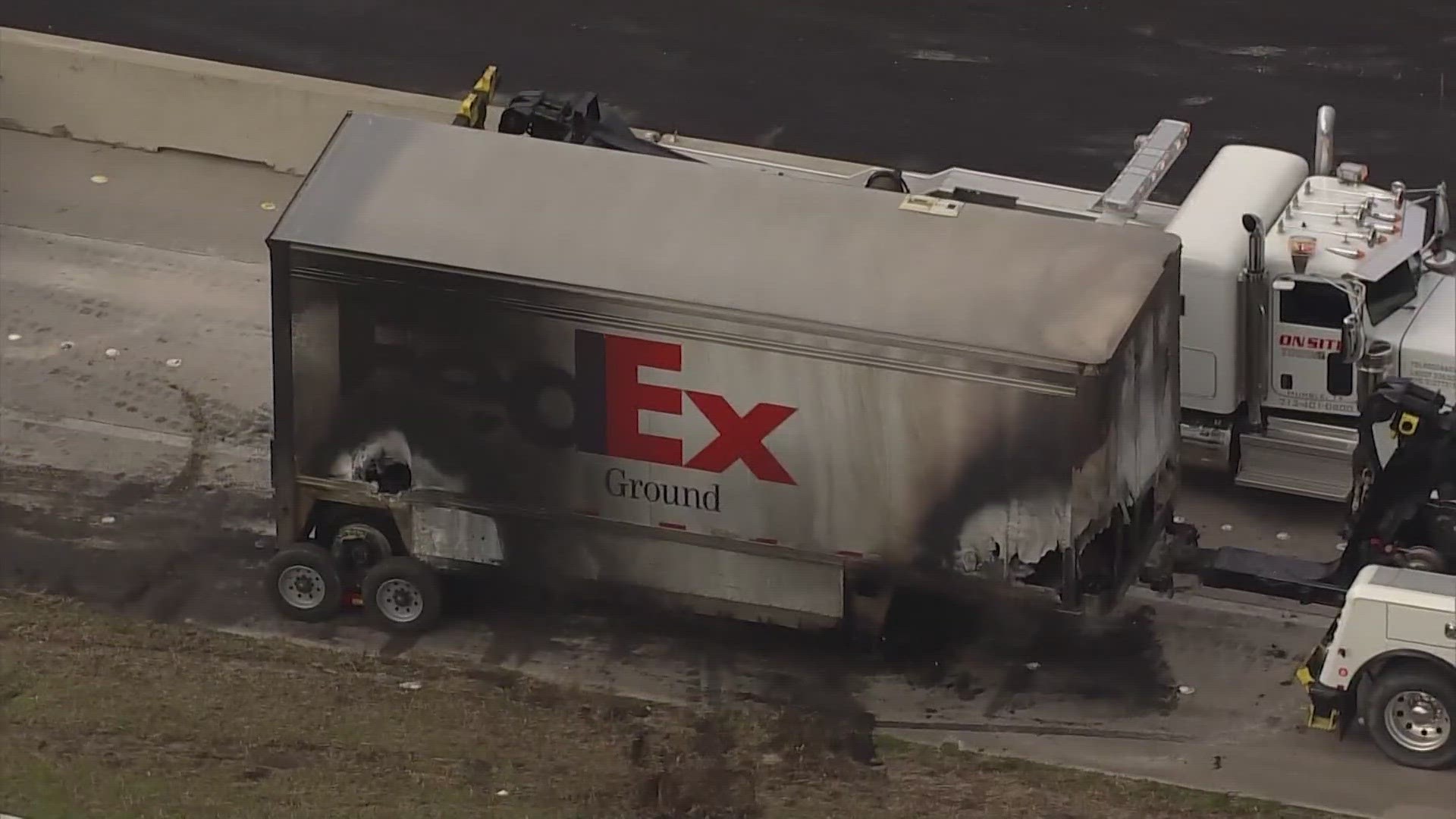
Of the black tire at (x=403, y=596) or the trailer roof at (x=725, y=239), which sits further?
the black tire at (x=403, y=596)

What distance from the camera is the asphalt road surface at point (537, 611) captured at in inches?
629

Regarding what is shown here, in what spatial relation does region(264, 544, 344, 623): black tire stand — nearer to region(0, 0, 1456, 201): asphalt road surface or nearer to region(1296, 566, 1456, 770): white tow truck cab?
region(1296, 566, 1456, 770): white tow truck cab

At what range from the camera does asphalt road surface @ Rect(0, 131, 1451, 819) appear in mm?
15984

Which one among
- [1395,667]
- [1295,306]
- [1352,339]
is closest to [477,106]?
[1295,306]

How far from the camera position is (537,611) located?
17.5 metres

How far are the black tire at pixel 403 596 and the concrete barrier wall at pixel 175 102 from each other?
23.8ft

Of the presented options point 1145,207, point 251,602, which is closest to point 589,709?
point 251,602

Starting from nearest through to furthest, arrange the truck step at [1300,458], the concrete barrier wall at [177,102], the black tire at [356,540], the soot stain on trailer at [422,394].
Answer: the soot stain on trailer at [422,394]
the black tire at [356,540]
the truck step at [1300,458]
the concrete barrier wall at [177,102]

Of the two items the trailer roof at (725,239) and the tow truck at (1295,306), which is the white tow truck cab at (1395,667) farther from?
the tow truck at (1295,306)

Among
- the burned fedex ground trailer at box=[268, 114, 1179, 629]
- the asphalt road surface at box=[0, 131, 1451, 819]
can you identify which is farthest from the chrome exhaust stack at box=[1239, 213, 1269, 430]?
the burned fedex ground trailer at box=[268, 114, 1179, 629]

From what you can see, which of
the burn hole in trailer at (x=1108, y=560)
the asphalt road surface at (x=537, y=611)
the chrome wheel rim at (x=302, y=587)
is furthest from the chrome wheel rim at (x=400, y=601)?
the burn hole in trailer at (x=1108, y=560)

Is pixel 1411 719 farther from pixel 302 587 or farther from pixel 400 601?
pixel 302 587

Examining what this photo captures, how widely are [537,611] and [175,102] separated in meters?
9.17

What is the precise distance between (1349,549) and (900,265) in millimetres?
3756
